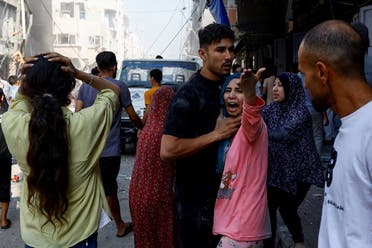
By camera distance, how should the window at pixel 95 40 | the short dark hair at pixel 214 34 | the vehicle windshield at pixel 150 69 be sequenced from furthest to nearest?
1. the window at pixel 95 40
2. the vehicle windshield at pixel 150 69
3. the short dark hair at pixel 214 34

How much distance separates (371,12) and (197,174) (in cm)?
382

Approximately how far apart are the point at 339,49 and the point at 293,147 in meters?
2.39

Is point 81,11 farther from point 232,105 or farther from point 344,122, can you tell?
point 344,122

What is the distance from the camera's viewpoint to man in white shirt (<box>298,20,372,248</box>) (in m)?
1.44

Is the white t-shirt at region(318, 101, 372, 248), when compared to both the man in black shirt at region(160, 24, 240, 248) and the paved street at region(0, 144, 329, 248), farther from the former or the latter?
the paved street at region(0, 144, 329, 248)

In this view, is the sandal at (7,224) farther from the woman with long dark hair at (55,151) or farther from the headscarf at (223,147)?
the headscarf at (223,147)

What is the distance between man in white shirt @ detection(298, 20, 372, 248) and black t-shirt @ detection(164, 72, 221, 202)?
3.25ft

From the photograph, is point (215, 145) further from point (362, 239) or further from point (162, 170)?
point (362, 239)

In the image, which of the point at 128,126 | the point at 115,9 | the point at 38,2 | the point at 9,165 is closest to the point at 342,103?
the point at 9,165

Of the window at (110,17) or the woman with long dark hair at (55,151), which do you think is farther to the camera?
the window at (110,17)

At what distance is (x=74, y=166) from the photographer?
2309 mm

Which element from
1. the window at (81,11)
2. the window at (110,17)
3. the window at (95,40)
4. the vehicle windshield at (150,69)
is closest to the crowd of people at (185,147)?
the vehicle windshield at (150,69)

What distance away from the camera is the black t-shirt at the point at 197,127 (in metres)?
2.57

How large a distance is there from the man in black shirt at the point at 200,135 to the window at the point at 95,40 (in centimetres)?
6100
